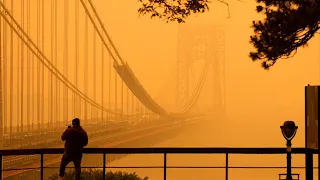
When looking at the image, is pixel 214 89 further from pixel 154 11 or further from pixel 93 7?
pixel 154 11

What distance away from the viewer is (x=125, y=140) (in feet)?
195

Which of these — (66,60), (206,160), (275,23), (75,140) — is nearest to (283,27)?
(275,23)

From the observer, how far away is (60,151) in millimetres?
9555

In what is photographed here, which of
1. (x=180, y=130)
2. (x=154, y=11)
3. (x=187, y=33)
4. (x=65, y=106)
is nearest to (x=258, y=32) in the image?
Answer: (x=154, y=11)

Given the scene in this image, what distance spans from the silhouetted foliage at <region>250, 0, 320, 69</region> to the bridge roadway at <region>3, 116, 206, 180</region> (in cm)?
2451

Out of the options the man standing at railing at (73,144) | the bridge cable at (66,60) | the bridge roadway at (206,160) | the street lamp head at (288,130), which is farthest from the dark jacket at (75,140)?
the bridge roadway at (206,160)

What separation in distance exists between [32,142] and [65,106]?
8784 millimetres

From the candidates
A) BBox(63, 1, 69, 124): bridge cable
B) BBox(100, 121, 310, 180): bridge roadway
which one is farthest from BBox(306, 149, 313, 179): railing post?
BBox(100, 121, 310, 180): bridge roadway

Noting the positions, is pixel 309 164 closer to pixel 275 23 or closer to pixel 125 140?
pixel 275 23

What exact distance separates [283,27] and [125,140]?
49539 millimetres

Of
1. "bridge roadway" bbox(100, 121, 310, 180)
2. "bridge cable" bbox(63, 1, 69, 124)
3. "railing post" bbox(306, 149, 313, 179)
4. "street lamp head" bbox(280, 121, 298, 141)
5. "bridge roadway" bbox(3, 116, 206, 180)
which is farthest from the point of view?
"bridge roadway" bbox(100, 121, 310, 180)

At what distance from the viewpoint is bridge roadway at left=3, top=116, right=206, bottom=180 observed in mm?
36625

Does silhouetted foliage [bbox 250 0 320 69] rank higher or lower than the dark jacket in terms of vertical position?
higher

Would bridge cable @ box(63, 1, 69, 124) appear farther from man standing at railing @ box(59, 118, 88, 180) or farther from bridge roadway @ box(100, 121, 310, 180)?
man standing at railing @ box(59, 118, 88, 180)
